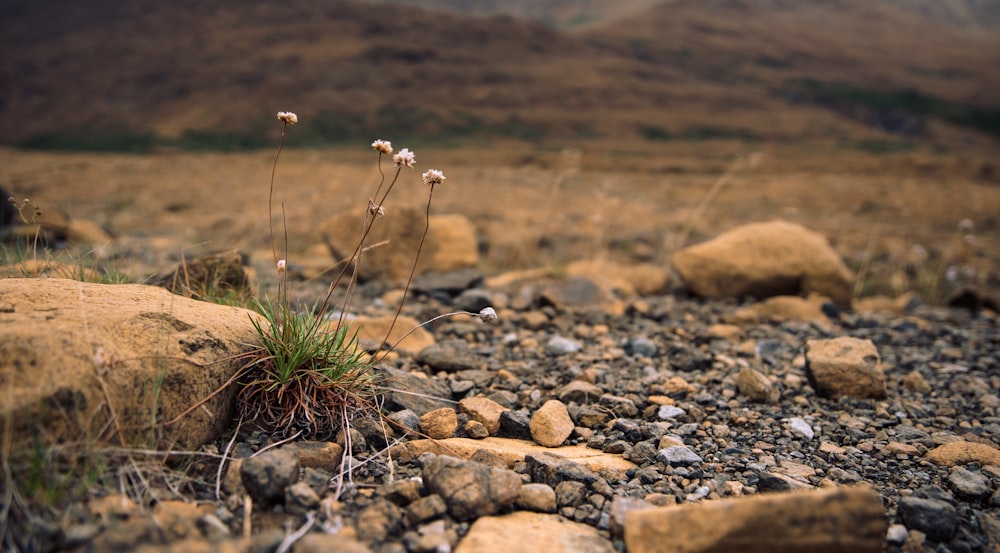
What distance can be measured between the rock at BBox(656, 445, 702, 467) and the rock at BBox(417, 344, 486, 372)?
3.66 feet

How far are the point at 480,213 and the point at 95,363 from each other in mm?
7703

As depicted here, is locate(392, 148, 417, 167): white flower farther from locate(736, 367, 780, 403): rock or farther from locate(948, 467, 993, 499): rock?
locate(948, 467, 993, 499): rock

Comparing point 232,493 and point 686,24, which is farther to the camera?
point 686,24

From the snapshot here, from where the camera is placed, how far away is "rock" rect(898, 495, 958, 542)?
182cm

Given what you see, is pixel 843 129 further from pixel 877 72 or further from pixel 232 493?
pixel 232 493

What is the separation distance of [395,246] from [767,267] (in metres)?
2.91

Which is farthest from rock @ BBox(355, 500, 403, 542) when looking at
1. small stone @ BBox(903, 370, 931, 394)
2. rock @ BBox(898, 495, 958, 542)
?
small stone @ BBox(903, 370, 931, 394)

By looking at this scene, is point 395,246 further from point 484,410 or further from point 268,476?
point 268,476

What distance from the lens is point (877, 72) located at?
5912 cm

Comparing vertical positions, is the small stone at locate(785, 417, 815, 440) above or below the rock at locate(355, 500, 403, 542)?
below

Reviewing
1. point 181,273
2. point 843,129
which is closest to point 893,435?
point 181,273

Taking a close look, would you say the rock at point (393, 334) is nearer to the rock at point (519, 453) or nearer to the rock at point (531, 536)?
the rock at point (519, 453)

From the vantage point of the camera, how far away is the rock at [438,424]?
232 cm

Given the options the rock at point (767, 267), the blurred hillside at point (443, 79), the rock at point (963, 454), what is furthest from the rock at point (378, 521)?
the blurred hillside at point (443, 79)
